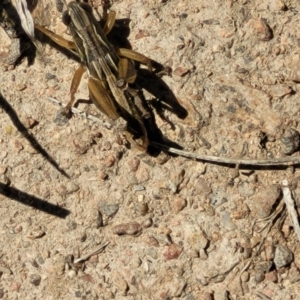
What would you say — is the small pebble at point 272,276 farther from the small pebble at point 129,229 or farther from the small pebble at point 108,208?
the small pebble at point 108,208

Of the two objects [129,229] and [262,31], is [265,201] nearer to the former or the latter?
[129,229]

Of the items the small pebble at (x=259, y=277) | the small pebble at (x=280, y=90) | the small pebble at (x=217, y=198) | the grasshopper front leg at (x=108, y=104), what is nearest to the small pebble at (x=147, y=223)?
the small pebble at (x=217, y=198)

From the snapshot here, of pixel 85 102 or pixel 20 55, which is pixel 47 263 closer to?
pixel 85 102

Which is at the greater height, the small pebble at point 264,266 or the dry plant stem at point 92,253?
the dry plant stem at point 92,253

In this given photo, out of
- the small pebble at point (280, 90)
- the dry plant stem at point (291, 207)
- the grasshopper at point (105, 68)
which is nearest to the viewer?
the grasshopper at point (105, 68)

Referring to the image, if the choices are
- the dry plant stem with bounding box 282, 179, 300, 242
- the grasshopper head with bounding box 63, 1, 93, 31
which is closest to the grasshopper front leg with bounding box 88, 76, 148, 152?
the grasshopper head with bounding box 63, 1, 93, 31

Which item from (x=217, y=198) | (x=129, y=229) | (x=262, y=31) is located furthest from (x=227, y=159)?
(x=262, y=31)

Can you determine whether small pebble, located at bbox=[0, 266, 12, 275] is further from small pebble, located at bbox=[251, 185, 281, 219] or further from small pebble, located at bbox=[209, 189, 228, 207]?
small pebble, located at bbox=[251, 185, 281, 219]
